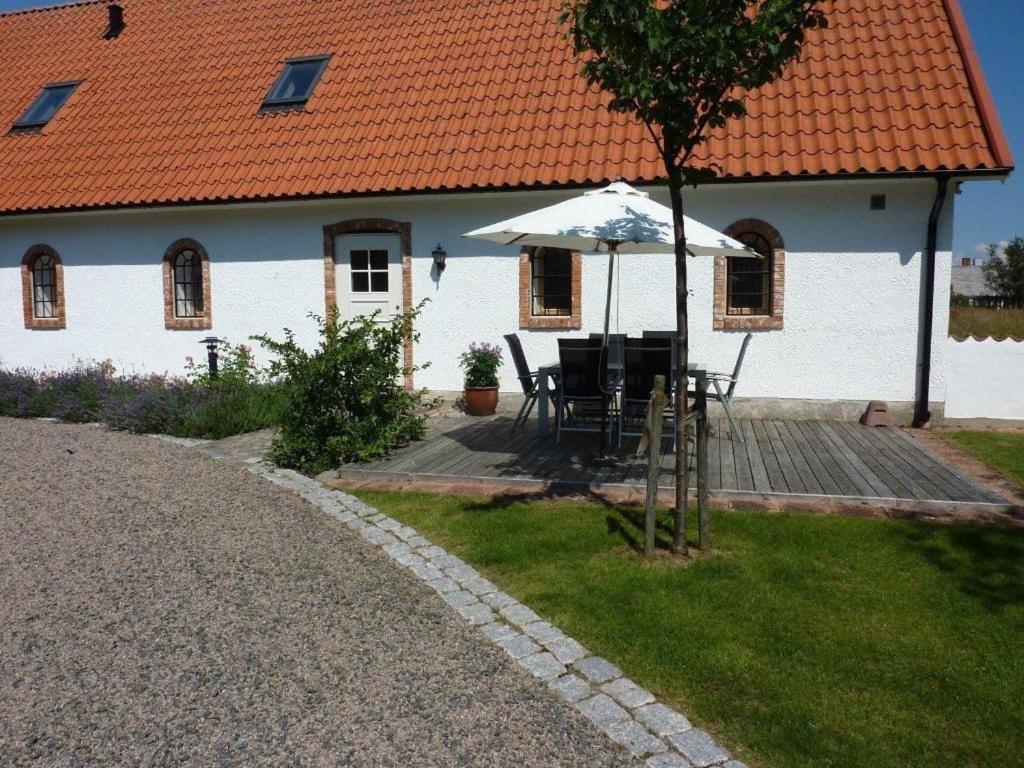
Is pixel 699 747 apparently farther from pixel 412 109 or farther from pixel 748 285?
pixel 412 109

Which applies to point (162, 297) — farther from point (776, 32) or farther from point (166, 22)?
point (776, 32)

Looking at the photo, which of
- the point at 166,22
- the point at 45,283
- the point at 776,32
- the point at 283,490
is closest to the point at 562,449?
the point at 283,490

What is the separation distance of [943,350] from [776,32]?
6730mm

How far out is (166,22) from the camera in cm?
1645

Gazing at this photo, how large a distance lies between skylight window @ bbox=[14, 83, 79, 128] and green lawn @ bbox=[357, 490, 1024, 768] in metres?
13.3

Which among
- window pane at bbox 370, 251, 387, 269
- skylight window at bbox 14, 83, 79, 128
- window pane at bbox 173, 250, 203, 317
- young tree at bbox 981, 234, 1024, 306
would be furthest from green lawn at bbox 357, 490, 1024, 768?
young tree at bbox 981, 234, 1024, 306

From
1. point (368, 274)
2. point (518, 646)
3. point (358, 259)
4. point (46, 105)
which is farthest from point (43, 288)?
point (518, 646)

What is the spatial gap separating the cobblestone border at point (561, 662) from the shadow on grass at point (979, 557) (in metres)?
2.23

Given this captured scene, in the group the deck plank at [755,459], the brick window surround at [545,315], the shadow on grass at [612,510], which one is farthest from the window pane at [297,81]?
the shadow on grass at [612,510]

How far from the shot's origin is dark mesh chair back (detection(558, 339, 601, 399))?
7.93 m

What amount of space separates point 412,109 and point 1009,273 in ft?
128

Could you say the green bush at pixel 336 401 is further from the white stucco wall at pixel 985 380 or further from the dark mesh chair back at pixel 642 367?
the white stucco wall at pixel 985 380

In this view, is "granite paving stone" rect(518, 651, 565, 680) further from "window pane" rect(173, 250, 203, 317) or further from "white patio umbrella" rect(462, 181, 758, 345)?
"window pane" rect(173, 250, 203, 317)

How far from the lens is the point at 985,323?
58.7ft
